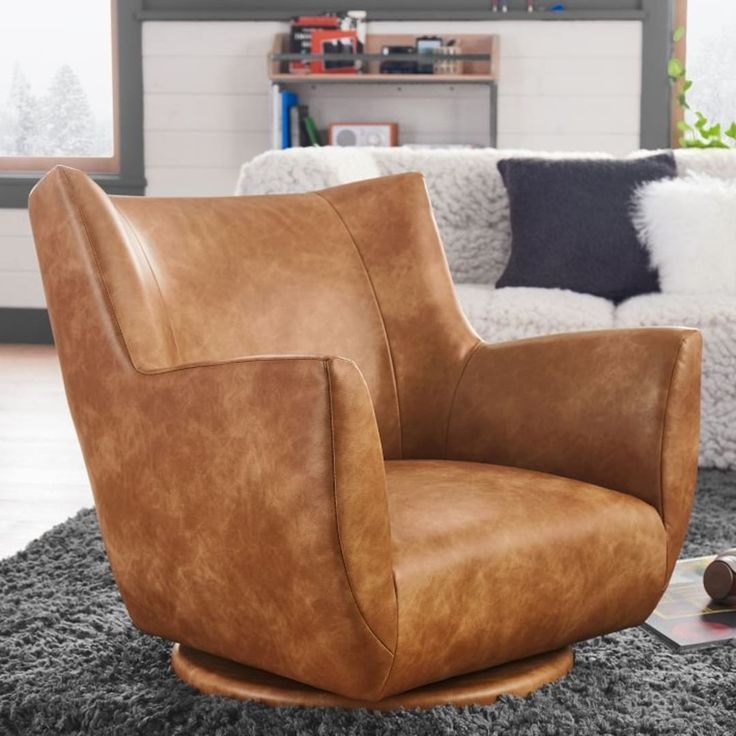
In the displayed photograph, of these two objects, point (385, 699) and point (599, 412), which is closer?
point (385, 699)

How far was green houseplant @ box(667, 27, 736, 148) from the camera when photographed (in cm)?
406

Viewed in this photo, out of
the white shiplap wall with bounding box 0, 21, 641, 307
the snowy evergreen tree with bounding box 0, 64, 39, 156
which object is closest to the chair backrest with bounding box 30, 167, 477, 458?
the white shiplap wall with bounding box 0, 21, 641, 307

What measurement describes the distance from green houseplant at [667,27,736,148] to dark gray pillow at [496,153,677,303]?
904mm

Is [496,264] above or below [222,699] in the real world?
above

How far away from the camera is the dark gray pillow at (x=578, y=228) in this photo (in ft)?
10.4

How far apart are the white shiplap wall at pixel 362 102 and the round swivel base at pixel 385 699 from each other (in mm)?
3923

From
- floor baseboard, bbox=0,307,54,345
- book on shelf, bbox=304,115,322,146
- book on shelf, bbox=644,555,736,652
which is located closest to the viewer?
book on shelf, bbox=644,555,736,652

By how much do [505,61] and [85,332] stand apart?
3990 millimetres

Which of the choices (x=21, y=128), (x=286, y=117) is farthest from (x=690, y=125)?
(x=21, y=128)

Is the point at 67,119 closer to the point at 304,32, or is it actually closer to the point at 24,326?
the point at 24,326

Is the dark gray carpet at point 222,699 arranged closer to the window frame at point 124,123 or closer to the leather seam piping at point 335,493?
the leather seam piping at point 335,493

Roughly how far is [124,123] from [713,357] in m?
3.44

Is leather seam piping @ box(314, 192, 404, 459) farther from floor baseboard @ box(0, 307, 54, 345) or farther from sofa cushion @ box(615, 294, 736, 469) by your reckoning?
floor baseboard @ box(0, 307, 54, 345)

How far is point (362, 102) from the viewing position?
521 centimetres
